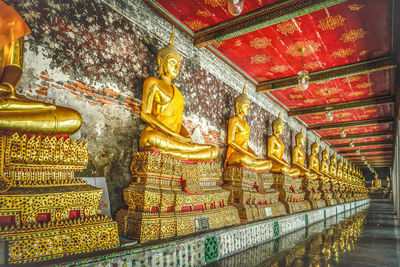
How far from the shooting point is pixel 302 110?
8.70m

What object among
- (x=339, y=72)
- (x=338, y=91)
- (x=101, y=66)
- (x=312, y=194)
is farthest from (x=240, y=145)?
(x=338, y=91)

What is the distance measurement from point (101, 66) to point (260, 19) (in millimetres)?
2299

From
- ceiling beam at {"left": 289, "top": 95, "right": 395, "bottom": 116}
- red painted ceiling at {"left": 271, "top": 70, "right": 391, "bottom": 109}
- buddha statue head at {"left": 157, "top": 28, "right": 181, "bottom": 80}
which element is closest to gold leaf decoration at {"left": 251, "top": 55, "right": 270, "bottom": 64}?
red painted ceiling at {"left": 271, "top": 70, "right": 391, "bottom": 109}

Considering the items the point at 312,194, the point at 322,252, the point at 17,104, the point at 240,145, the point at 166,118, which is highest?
the point at 166,118

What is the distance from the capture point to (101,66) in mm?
3068

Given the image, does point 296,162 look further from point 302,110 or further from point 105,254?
point 105,254

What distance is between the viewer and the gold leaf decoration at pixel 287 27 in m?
4.17

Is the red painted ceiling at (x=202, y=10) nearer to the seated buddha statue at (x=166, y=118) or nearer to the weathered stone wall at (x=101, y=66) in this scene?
the weathered stone wall at (x=101, y=66)

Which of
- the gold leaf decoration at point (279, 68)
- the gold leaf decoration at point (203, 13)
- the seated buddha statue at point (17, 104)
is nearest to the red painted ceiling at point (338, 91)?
the gold leaf decoration at point (279, 68)

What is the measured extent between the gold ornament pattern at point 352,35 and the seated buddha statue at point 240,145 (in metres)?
1.98

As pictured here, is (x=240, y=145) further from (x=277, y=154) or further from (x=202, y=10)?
(x=202, y=10)

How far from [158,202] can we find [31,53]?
184 centimetres

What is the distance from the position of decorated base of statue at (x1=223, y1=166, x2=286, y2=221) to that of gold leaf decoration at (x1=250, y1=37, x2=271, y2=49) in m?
2.20

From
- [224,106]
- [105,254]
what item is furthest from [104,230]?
[224,106]
